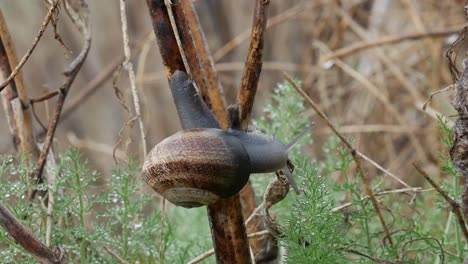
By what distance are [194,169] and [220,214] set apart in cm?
5

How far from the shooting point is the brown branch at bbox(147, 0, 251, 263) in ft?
2.17

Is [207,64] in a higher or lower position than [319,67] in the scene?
lower

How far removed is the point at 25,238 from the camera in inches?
23.2

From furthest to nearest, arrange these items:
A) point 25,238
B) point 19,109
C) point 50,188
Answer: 1. point 19,109
2. point 50,188
3. point 25,238

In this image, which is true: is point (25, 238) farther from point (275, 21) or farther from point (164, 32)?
point (275, 21)

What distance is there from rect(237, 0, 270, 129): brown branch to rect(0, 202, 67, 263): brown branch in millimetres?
248

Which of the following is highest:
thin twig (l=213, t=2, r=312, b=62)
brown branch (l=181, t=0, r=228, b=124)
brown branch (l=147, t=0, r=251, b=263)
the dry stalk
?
thin twig (l=213, t=2, r=312, b=62)

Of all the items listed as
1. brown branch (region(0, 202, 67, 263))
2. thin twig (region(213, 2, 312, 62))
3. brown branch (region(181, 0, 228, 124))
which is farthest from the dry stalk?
brown branch (region(0, 202, 67, 263))

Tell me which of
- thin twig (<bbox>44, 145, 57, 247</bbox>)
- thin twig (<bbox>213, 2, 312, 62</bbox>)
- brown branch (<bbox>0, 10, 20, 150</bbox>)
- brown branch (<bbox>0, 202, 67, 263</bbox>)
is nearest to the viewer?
brown branch (<bbox>0, 202, 67, 263</bbox>)

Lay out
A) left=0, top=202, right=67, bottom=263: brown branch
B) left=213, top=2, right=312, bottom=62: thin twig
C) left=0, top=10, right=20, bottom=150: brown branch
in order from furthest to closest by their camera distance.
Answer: left=213, top=2, right=312, bottom=62: thin twig < left=0, top=10, right=20, bottom=150: brown branch < left=0, top=202, right=67, bottom=263: brown branch

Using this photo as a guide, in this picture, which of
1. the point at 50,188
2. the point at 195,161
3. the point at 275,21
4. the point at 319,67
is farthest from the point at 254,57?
the point at 319,67

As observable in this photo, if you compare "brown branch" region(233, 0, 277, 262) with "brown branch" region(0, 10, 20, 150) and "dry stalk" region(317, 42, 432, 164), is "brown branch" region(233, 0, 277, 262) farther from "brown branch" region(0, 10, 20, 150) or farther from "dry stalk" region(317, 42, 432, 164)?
"dry stalk" region(317, 42, 432, 164)

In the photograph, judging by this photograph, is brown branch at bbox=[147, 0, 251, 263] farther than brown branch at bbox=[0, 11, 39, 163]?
No

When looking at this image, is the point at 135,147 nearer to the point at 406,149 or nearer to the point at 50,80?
the point at 50,80
